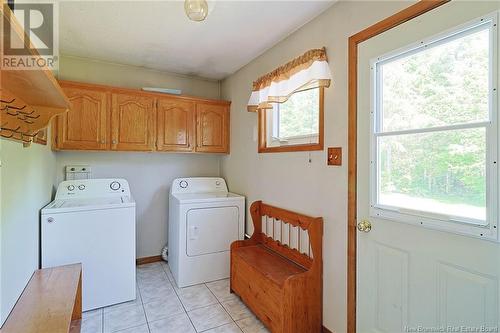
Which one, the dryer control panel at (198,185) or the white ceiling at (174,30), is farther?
the dryer control panel at (198,185)

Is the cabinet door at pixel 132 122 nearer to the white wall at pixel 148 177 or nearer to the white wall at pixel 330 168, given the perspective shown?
the white wall at pixel 148 177

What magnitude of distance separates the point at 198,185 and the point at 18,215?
6.26 feet

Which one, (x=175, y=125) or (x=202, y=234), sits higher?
(x=175, y=125)

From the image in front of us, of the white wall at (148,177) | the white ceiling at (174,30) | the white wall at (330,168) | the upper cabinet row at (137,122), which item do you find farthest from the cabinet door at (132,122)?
the white wall at (330,168)

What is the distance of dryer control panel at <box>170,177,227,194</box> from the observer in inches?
123

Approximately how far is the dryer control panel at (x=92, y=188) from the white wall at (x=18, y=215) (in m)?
0.48

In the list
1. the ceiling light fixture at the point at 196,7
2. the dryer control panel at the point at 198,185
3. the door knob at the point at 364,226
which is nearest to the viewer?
the ceiling light fixture at the point at 196,7

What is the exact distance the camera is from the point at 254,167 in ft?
9.21

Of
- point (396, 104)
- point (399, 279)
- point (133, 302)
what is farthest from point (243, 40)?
point (133, 302)

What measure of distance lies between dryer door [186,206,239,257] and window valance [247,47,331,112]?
119 cm

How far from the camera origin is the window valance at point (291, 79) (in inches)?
70.9

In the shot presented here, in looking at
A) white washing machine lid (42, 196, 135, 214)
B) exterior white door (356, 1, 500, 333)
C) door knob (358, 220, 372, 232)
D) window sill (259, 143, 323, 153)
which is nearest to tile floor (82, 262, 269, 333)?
white washing machine lid (42, 196, 135, 214)

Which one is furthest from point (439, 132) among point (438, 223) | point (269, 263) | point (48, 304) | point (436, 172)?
point (48, 304)

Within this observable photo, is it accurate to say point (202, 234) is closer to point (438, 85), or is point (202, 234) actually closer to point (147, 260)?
point (147, 260)
